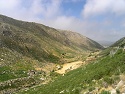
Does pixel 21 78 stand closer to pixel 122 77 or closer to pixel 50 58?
pixel 122 77

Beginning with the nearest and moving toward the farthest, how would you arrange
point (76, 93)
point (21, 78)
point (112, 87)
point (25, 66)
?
point (112, 87) < point (76, 93) < point (21, 78) < point (25, 66)

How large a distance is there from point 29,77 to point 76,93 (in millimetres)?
40877

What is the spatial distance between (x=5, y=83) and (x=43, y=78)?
1267 cm

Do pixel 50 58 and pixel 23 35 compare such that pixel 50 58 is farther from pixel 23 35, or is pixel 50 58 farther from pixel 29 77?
pixel 29 77

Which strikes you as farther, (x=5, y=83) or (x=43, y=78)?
(x=43, y=78)

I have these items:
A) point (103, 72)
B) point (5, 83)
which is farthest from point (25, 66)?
point (103, 72)

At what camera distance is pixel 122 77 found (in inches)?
1015

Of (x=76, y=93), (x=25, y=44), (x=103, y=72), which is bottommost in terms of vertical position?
(x=76, y=93)

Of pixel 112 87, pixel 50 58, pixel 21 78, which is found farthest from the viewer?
pixel 50 58

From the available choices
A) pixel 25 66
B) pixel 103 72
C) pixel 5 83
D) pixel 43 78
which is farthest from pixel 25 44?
pixel 103 72

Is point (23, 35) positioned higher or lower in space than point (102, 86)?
higher

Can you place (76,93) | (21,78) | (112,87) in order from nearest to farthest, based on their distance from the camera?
(112,87)
(76,93)
(21,78)

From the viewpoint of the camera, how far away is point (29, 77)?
2662 inches

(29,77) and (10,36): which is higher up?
(10,36)
